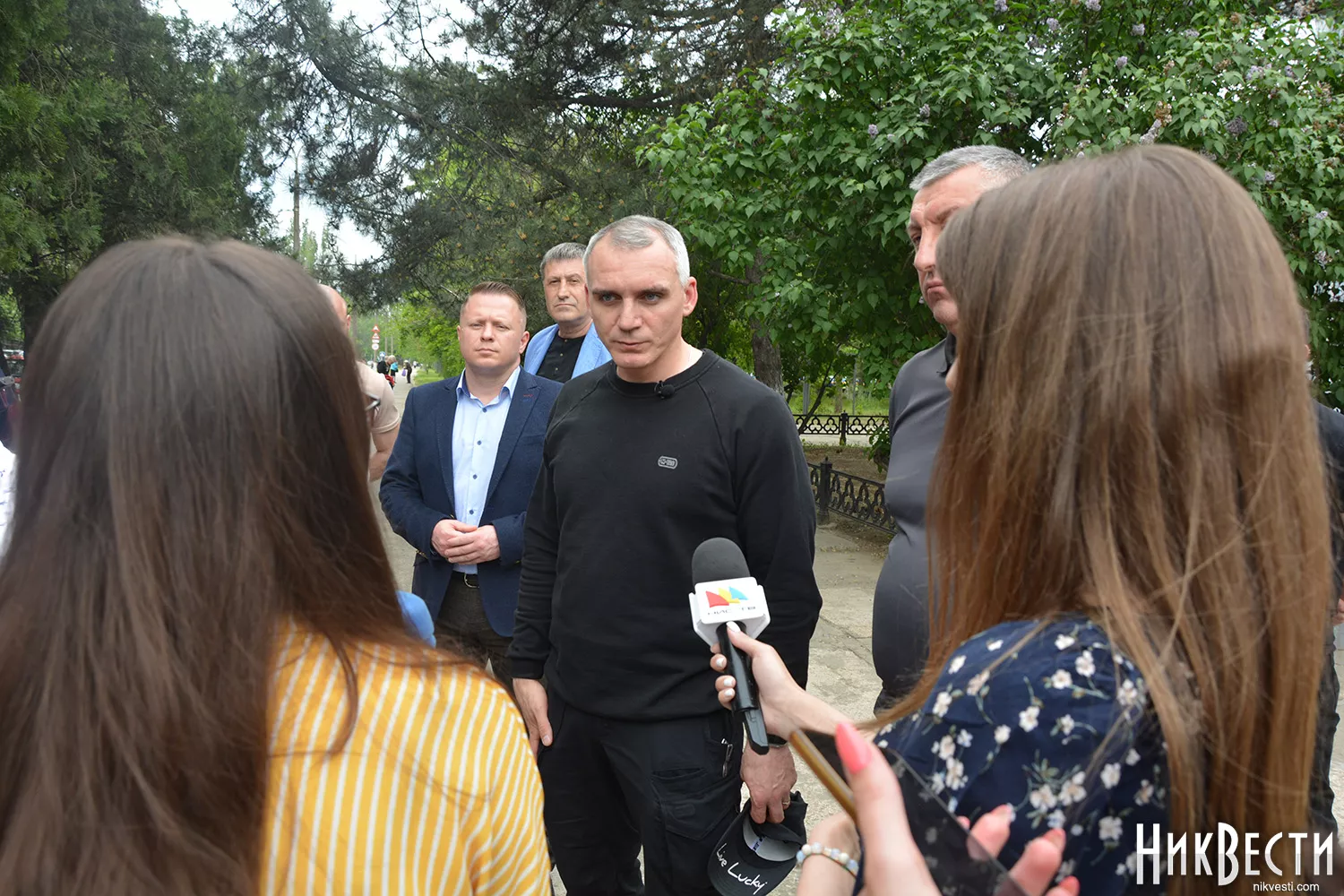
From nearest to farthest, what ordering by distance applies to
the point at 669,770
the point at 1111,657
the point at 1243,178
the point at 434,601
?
the point at 1111,657 → the point at 669,770 → the point at 434,601 → the point at 1243,178

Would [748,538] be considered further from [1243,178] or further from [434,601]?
[1243,178]

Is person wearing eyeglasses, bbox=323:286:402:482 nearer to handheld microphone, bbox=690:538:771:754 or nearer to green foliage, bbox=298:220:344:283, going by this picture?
handheld microphone, bbox=690:538:771:754

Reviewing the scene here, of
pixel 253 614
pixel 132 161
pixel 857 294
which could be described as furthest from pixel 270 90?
pixel 253 614

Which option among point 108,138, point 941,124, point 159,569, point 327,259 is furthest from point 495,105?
point 159,569

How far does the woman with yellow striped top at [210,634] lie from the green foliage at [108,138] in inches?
380

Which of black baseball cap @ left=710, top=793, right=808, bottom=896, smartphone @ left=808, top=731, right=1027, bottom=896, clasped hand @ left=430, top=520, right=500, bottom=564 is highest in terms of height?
smartphone @ left=808, top=731, right=1027, bottom=896

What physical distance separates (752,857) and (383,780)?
5.07ft

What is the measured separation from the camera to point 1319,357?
7414mm

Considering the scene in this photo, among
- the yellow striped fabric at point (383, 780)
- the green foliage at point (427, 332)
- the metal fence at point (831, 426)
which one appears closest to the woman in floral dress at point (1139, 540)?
the yellow striped fabric at point (383, 780)

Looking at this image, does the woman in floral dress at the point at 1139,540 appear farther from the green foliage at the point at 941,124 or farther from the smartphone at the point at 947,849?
the green foliage at the point at 941,124

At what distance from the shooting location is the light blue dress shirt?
4.05 metres

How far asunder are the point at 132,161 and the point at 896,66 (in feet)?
34.2

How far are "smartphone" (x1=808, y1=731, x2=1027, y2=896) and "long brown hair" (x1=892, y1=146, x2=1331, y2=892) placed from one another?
23 cm

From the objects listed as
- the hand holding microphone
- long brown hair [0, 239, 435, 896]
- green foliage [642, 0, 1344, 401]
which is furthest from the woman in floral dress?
green foliage [642, 0, 1344, 401]
